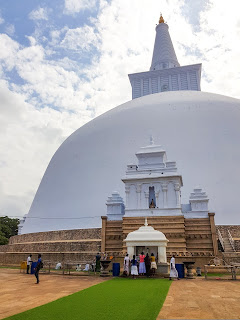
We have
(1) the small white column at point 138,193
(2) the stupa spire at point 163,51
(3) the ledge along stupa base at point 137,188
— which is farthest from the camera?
(2) the stupa spire at point 163,51

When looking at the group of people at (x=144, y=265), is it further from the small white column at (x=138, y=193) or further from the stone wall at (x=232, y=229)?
the stone wall at (x=232, y=229)

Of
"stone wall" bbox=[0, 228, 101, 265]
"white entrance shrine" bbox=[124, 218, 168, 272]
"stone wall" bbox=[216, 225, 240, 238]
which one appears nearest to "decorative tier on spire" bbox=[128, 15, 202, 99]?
"stone wall" bbox=[216, 225, 240, 238]

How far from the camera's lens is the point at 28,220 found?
24562 mm

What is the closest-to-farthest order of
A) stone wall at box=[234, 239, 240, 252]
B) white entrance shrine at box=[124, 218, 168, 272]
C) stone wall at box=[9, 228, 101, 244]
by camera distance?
white entrance shrine at box=[124, 218, 168, 272] → stone wall at box=[234, 239, 240, 252] → stone wall at box=[9, 228, 101, 244]

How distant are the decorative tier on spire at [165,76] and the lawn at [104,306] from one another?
35.3m

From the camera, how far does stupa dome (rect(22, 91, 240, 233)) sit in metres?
19.2

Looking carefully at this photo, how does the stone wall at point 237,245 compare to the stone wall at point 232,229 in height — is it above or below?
below

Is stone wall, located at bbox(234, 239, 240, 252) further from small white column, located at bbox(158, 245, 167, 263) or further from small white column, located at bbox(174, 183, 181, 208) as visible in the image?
small white column, located at bbox(158, 245, 167, 263)

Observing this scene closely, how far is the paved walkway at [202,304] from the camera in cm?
534

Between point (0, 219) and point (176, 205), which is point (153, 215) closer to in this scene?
point (176, 205)

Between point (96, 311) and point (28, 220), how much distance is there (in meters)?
20.5

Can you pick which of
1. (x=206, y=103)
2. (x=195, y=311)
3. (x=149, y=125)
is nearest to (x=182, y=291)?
(x=195, y=311)

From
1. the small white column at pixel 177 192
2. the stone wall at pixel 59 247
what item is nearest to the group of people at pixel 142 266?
the stone wall at pixel 59 247

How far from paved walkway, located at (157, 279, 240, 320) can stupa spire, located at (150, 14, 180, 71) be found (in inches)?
1511
